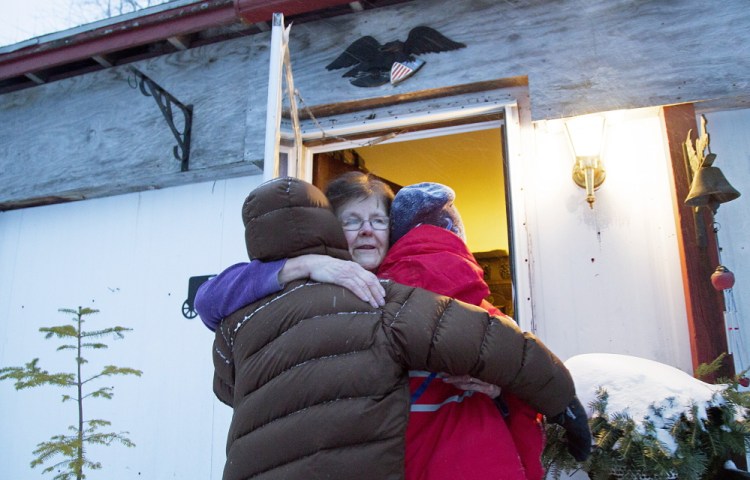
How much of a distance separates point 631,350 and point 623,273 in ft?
1.19

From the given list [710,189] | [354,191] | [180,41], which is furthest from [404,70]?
[180,41]

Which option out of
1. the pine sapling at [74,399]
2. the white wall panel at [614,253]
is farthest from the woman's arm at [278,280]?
the pine sapling at [74,399]

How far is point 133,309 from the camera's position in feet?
12.2

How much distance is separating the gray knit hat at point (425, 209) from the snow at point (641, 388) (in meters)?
0.75

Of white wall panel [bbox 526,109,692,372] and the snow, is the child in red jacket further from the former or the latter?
white wall panel [bbox 526,109,692,372]

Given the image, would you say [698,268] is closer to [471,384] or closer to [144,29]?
[471,384]

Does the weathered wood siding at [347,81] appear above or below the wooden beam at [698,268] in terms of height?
above

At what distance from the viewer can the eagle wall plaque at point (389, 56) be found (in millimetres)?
3125

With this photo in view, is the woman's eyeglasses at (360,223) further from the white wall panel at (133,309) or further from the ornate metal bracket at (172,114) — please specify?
the ornate metal bracket at (172,114)

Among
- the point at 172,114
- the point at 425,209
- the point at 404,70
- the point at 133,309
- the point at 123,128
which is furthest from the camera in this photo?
the point at 123,128

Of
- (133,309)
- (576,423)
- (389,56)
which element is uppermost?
(389,56)

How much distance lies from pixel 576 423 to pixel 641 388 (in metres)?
0.59

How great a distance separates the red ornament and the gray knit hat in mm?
1274

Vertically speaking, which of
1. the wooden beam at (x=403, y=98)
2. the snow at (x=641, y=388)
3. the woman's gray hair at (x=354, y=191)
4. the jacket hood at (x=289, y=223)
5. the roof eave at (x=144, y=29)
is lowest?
the snow at (x=641, y=388)
